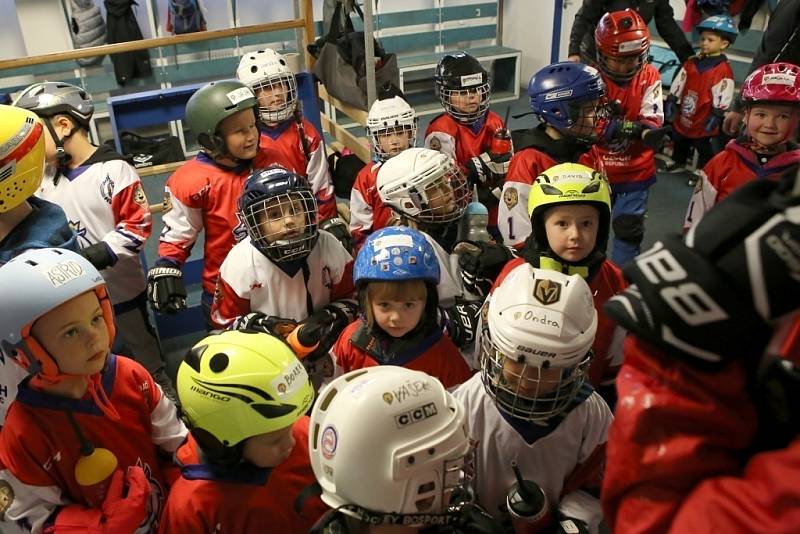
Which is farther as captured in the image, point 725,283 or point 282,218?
point 282,218

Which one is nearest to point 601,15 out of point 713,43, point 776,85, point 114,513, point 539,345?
point 713,43

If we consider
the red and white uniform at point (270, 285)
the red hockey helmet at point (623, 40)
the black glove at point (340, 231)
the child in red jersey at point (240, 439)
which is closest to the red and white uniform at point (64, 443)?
the child in red jersey at point (240, 439)

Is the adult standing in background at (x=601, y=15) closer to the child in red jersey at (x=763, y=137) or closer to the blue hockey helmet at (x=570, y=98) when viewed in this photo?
the child in red jersey at (x=763, y=137)

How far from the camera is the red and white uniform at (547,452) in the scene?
66.4 inches

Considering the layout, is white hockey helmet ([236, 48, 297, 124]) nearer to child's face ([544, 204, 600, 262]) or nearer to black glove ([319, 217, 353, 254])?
black glove ([319, 217, 353, 254])

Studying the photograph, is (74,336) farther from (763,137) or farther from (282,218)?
(763,137)

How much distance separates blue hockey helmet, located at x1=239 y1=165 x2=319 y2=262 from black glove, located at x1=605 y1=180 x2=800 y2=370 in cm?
166

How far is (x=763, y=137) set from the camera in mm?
3068

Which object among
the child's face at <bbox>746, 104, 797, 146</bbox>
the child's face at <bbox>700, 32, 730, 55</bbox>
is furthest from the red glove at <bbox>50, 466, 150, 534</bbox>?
the child's face at <bbox>700, 32, 730, 55</bbox>

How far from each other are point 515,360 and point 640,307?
2.74ft

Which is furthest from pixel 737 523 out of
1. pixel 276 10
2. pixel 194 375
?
pixel 276 10

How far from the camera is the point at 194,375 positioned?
1.56 metres

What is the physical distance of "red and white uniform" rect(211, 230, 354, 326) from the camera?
2.40 m

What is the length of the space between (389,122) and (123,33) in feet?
17.0
